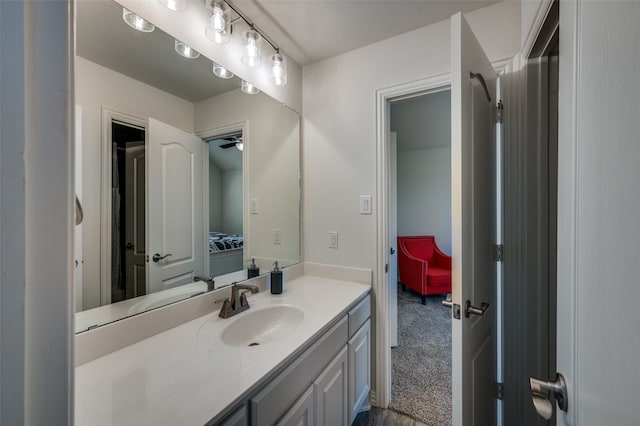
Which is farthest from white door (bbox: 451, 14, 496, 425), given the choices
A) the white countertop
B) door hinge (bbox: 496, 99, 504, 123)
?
the white countertop

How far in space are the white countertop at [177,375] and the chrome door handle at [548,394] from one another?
0.68 m

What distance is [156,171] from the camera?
3.64 feet

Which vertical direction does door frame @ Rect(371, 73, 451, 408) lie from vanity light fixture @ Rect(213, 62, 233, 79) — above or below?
below

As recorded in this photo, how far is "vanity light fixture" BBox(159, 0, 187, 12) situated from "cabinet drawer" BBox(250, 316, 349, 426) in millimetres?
1507

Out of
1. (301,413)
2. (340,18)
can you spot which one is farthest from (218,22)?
(301,413)

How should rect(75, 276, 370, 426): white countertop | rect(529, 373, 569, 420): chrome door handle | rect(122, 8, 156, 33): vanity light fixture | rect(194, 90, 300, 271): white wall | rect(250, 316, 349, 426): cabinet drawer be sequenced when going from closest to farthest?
rect(529, 373, 569, 420): chrome door handle → rect(75, 276, 370, 426): white countertop → rect(250, 316, 349, 426): cabinet drawer → rect(122, 8, 156, 33): vanity light fixture → rect(194, 90, 300, 271): white wall

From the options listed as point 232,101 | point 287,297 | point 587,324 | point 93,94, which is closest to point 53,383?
point 587,324

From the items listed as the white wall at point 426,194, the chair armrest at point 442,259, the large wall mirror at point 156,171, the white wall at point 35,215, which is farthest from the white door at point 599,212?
the white wall at point 426,194

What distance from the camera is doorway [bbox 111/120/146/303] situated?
97 cm

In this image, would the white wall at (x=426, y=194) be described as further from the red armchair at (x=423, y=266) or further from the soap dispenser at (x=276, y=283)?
the soap dispenser at (x=276, y=283)

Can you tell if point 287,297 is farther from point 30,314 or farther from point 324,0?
point 324,0

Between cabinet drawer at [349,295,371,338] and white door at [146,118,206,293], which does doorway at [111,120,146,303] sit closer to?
white door at [146,118,206,293]

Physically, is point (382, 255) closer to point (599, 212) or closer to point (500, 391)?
point (500, 391)

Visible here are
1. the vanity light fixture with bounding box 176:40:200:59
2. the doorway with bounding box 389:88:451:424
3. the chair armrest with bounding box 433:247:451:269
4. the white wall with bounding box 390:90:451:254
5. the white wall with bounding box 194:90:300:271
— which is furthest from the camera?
the white wall with bounding box 390:90:451:254
